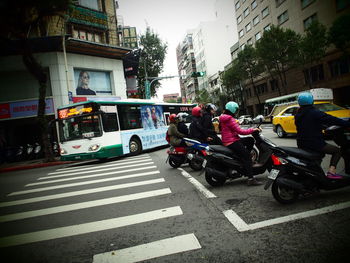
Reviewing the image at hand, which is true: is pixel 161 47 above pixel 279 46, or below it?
above

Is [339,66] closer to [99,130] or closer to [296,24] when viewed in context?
[296,24]

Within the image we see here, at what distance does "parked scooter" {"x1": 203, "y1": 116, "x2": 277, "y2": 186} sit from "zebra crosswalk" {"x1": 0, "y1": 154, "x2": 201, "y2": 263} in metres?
1.13

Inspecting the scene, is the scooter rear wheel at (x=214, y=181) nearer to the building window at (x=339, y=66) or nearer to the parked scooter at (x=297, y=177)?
the parked scooter at (x=297, y=177)

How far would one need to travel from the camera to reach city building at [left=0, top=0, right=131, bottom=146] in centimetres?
1741

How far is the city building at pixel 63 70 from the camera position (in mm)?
17406

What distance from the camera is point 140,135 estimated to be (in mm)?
13898

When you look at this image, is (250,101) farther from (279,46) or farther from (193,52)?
(193,52)

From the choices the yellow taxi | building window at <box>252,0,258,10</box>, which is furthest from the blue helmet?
building window at <box>252,0,258,10</box>

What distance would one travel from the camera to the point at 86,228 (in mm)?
3779

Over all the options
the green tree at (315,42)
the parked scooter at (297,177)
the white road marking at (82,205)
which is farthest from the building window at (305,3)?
the white road marking at (82,205)

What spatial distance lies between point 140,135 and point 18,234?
10.2 m

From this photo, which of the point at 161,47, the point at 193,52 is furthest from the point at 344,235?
the point at 193,52

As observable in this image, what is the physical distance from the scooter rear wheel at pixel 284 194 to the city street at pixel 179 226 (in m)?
0.11

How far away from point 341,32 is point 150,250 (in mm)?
24790
